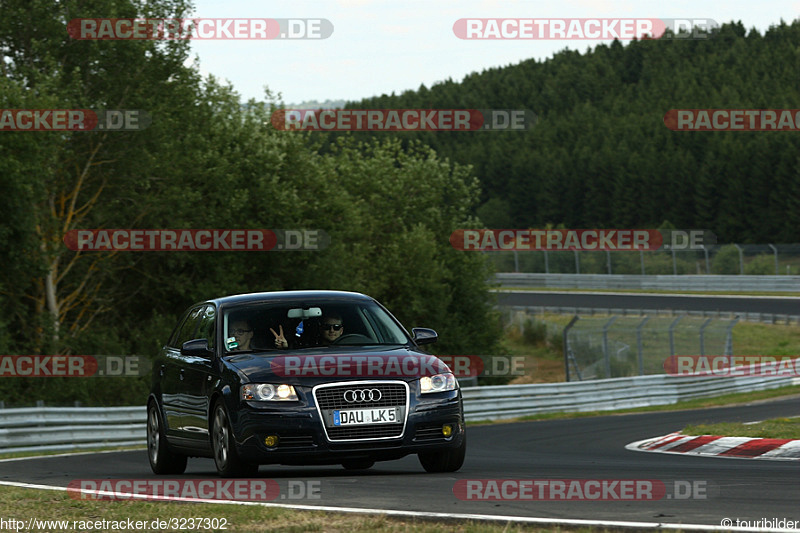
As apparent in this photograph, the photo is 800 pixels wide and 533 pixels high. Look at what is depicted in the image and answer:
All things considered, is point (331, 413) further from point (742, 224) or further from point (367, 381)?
point (742, 224)

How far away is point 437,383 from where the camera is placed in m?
9.43

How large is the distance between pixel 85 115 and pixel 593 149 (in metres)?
105

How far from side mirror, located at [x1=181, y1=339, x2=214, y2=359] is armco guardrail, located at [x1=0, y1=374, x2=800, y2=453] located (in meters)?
8.35

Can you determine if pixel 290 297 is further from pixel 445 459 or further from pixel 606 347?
pixel 606 347

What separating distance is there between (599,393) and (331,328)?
59.9 ft

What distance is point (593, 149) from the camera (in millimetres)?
134500

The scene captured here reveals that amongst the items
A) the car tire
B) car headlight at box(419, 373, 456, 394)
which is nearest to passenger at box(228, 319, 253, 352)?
car headlight at box(419, 373, 456, 394)

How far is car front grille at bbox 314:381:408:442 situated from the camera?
901 cm

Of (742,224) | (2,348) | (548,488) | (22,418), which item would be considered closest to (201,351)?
(548,488)
